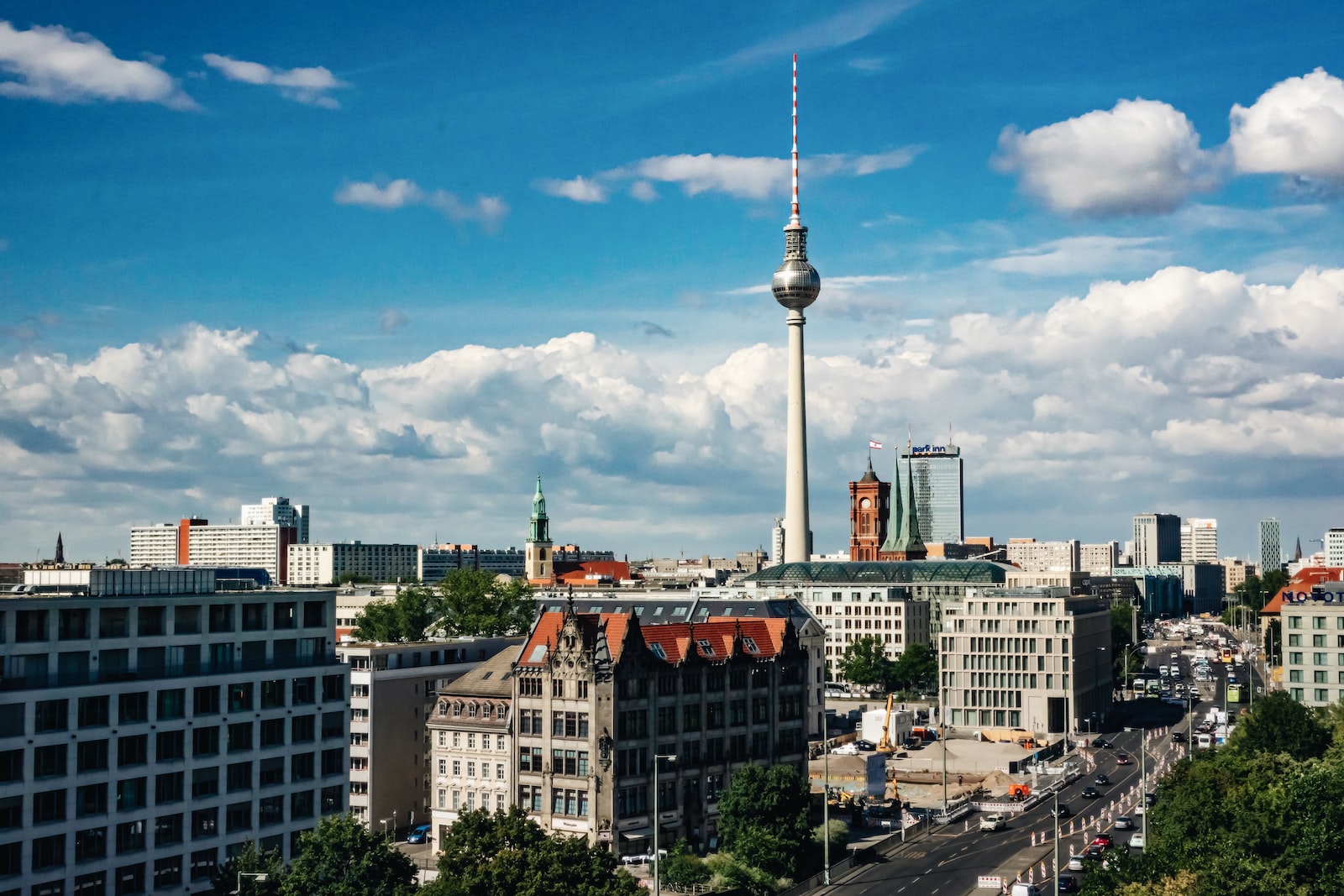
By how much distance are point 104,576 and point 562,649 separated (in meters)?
52.5

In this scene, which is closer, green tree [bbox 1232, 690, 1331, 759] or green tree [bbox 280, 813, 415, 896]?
green tree [bbox 280, 813, 415, 896]

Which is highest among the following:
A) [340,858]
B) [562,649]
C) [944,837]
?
[562,649]

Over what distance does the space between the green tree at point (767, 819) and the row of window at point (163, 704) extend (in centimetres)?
3896

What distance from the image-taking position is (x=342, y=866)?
9981 cm

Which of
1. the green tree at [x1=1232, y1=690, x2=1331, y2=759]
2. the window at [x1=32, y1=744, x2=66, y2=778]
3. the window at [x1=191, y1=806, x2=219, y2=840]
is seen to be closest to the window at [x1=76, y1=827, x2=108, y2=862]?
the window at [x1=32, y1=744, x2=66, y2=778]

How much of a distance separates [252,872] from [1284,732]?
114475mm

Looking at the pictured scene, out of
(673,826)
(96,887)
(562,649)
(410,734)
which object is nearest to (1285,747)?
(673,826)

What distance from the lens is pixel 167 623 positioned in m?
114

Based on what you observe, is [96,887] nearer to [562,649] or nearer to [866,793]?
[562,649]

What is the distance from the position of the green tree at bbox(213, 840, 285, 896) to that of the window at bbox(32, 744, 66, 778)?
43.8ft

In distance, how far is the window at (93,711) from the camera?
350 feet

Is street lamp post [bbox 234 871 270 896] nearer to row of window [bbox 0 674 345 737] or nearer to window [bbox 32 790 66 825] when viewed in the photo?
window [bbox 32 790 66 825]

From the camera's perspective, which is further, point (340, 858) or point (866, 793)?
point (866, 793)

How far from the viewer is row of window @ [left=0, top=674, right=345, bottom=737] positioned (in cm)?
10331
